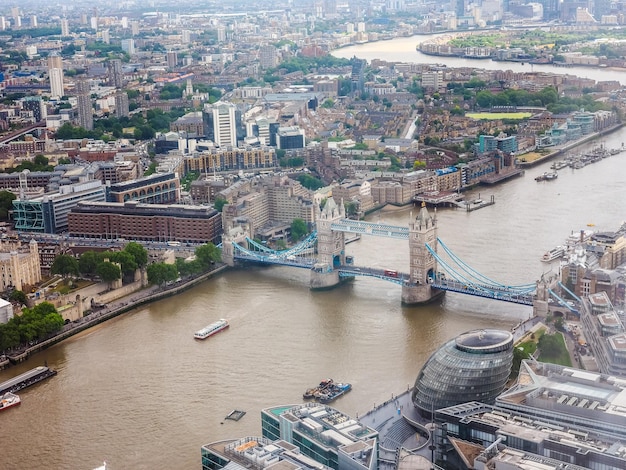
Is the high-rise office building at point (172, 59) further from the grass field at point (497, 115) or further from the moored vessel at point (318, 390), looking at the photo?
the moored vessel at point (318, 390)

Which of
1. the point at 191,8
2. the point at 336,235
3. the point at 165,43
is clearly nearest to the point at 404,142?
the point at 336,235

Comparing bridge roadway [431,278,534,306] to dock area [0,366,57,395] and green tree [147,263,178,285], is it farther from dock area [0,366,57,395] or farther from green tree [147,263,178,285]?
dock area [0,366,57,395]

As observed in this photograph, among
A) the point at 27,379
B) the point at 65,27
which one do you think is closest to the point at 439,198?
the point at 27,379

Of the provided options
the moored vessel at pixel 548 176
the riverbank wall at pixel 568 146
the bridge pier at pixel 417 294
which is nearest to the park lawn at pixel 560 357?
the bridge pier at pixel 417 294

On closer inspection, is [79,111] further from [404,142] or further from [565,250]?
[565,250]

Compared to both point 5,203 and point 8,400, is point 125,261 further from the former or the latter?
point 5,203

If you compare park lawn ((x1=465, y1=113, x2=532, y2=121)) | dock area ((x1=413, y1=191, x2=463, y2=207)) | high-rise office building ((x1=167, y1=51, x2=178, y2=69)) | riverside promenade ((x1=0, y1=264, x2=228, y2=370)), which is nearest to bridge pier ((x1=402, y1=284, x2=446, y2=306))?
riverside promenade ((x1=0, y1=264, x2=228, y2=370))

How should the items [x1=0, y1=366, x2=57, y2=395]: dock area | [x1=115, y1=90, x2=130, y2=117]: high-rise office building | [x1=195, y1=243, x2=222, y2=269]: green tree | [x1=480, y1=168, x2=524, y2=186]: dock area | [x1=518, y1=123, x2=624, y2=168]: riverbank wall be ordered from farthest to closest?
[x1=115, y1=90, x2=130, y2=117]: high-rise office building, [x1=518, y1=123, x2=624, y2=168]: riverbank wall, [x1=480, y1=168, x2=524, y2=186]: dock area, [x1=195, y1=243, x2=222, y2=269]: green tree, [x1=0, y1=366, x2=57, y2=395]: dock area
